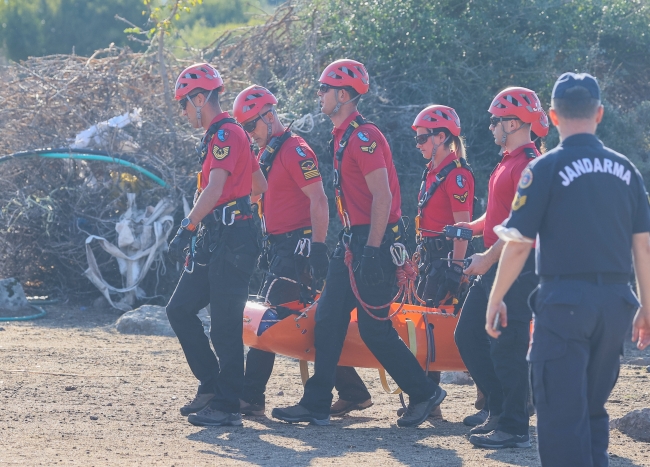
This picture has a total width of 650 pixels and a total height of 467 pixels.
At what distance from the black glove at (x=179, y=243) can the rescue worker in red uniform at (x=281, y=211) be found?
0.79 metres

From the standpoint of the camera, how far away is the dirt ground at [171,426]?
5070mm

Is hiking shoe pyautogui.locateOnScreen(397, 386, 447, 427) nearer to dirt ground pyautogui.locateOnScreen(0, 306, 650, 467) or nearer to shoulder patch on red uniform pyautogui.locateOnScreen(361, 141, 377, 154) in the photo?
dirt ground pyautogui.locateOnScreen(0, 306, 650, 467)

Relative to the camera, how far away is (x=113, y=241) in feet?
37.1

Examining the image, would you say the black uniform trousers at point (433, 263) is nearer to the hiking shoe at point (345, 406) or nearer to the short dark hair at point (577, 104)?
the hiking shoe at point (345, 406)

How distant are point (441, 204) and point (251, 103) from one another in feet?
4.98

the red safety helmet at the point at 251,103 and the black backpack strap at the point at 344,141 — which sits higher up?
the red safety helmet at the point at 251,103

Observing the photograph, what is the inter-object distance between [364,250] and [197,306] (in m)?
1.17

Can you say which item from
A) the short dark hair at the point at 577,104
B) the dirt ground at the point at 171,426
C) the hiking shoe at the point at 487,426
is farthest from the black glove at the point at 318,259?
the short dark hair at the point at 577,104

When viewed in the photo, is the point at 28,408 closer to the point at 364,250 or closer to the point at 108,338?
the point at 364,250

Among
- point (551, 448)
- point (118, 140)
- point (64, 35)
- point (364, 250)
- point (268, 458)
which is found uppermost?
point (64, 35)

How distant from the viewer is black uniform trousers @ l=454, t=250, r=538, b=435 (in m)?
5.24

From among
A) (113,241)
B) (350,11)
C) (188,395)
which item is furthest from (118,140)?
(188,395)

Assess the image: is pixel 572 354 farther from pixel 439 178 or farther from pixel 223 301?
pixel 439 178

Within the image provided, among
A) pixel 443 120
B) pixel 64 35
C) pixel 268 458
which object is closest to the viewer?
pixel 268 458
